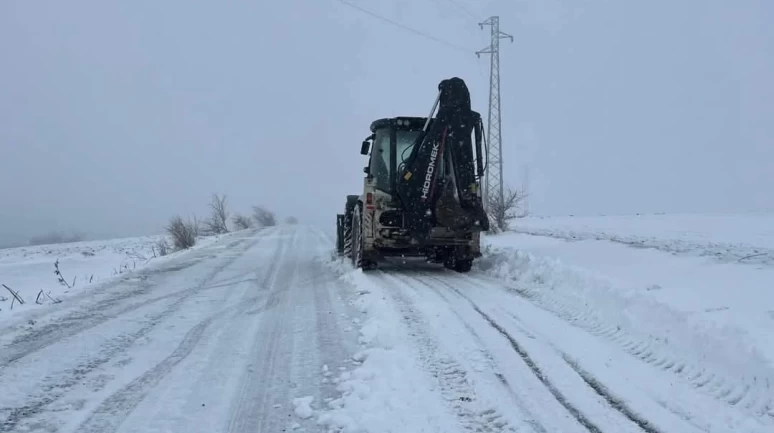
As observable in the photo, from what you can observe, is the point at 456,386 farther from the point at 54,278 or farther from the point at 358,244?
the point at 54,278

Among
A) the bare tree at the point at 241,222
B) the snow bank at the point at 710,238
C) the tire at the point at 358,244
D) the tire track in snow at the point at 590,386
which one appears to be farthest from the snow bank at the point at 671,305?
the bare tree at the point at 241,222

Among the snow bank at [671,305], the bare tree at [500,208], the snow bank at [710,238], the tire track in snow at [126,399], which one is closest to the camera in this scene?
the tire track in snow at [126,399]

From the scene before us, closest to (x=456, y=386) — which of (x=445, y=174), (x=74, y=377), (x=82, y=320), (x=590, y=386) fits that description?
(x=590, y=386)

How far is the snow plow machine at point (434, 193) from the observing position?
387 inches

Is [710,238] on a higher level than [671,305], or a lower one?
higher

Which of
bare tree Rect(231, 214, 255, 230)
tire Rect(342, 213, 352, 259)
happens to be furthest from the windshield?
bare tree Rect(231, 214, 255, 230)

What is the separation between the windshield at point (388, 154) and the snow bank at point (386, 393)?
5.04 m

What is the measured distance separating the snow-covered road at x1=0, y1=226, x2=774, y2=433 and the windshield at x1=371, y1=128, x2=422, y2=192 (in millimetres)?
3467

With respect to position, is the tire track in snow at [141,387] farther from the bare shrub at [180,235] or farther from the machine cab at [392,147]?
the bare shrub at [180,235]

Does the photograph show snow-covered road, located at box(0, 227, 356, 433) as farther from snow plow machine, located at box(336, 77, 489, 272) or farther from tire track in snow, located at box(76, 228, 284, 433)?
snow plow machine, located at box(336, 77, 489, 272)

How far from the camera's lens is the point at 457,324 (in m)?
5.80

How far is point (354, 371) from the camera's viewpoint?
4281mm

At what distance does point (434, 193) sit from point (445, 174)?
1.57ft

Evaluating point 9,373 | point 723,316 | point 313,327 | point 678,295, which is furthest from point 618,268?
point 9,373
